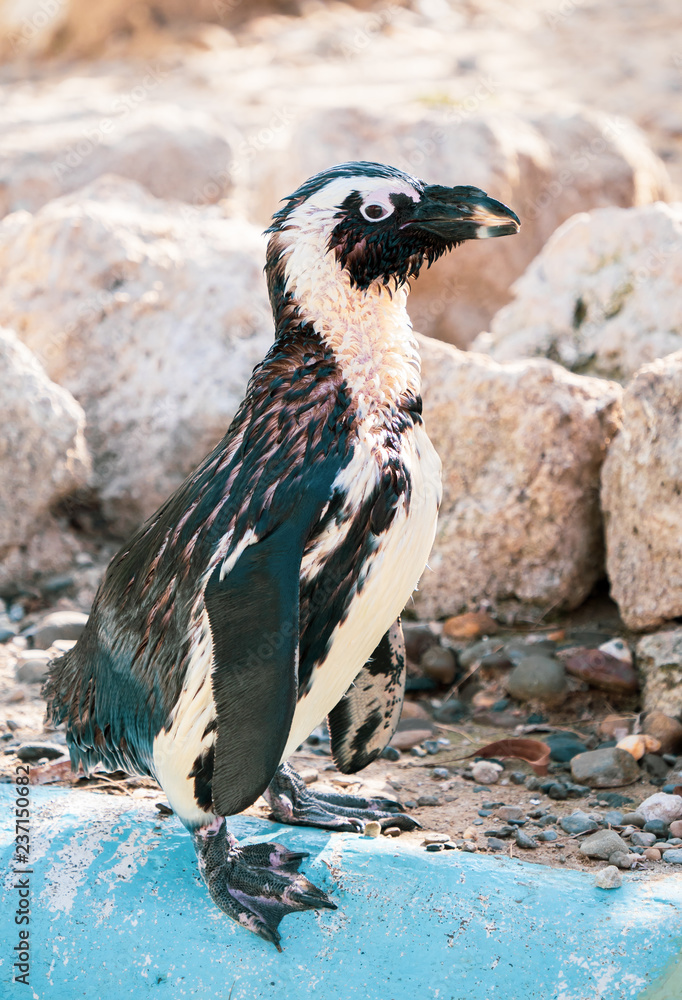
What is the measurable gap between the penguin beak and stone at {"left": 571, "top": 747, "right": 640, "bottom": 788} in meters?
1.69

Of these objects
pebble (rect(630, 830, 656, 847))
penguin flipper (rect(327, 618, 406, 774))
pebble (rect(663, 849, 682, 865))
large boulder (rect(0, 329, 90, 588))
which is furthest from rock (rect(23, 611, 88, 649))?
pebble (rect(663, 849, 682, 865))

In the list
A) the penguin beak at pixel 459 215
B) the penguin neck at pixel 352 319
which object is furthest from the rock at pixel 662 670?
the penguin beak at pixel 459 215

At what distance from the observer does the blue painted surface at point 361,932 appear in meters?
2.10

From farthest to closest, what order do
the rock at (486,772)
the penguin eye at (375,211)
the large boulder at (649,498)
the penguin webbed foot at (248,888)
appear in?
the large boulder at (649,498) → the rock at (486,772) → the penguin webbed foot at (248,888) → the penguin eye at (375,211)

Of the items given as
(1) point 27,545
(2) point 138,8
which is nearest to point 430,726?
(1) point 27,545

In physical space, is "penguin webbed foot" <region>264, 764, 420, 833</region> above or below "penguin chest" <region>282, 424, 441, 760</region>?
below

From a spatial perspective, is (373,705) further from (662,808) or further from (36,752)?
(36,752)

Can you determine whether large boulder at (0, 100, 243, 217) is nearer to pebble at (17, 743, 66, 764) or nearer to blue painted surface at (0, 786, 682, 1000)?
pebble at (17, 743, 66, 764)

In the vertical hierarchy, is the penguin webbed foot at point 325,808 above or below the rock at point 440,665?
above

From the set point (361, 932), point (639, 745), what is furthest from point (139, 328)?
point (361, 932)

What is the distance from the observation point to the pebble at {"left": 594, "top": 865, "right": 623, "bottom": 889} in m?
2.27

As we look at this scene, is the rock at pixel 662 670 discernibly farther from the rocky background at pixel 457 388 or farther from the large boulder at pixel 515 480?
the large boulder at pixel 515 480

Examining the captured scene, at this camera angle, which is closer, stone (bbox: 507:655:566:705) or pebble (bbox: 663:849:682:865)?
pebble (bbox: 663:849:682:865)

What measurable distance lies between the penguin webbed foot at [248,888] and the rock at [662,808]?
1.00 meters
